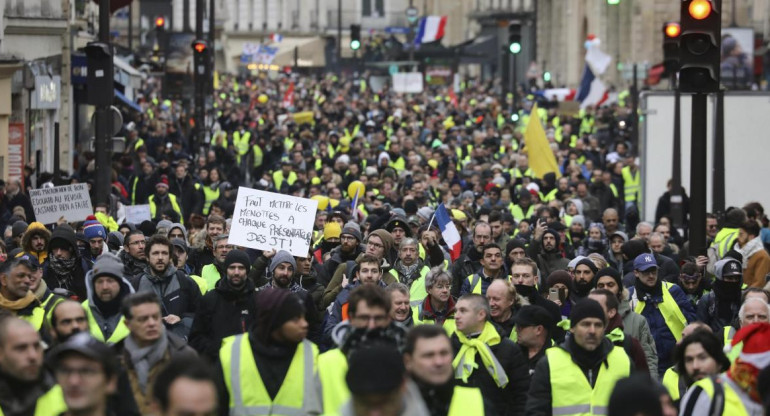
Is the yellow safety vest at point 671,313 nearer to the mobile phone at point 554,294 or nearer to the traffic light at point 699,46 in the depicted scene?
the mobile phone at point 554,294

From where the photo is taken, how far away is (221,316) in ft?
36.2

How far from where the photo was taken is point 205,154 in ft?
104

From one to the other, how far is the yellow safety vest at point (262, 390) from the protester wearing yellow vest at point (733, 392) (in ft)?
5.48

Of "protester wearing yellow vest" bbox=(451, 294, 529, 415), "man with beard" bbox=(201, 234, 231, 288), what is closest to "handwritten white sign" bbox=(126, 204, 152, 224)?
"man with beard" bbox=(201, 234, 231, 288)

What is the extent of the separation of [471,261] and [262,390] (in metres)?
6.66

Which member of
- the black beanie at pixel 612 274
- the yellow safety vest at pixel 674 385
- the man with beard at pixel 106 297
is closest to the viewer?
the man with beard at pixel 106 297

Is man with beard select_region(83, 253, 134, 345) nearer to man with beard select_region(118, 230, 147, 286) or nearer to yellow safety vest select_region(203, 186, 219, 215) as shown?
man with beard select_region(118, 230, 147, 286)

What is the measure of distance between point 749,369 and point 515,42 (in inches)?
Result: 944

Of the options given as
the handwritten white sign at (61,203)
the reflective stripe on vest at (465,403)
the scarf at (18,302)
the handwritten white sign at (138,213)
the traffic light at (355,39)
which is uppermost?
the traffic light at (355,39)

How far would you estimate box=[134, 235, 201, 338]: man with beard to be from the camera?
38.8 feet

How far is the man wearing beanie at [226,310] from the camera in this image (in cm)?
1075

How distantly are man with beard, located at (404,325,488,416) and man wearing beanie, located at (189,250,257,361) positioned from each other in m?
3.54

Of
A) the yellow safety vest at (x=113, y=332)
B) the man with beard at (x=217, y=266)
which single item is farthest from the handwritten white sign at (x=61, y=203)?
the yellow safety vest at (x=113, y=332)

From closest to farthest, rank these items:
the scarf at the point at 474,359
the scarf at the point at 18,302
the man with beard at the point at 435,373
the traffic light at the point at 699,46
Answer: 1. the man with beard at the point at 435,373
2. the scarf at the point at 474,359
3. the scarf at the point at 18,302
4. the traffic light at the point at 699,46
